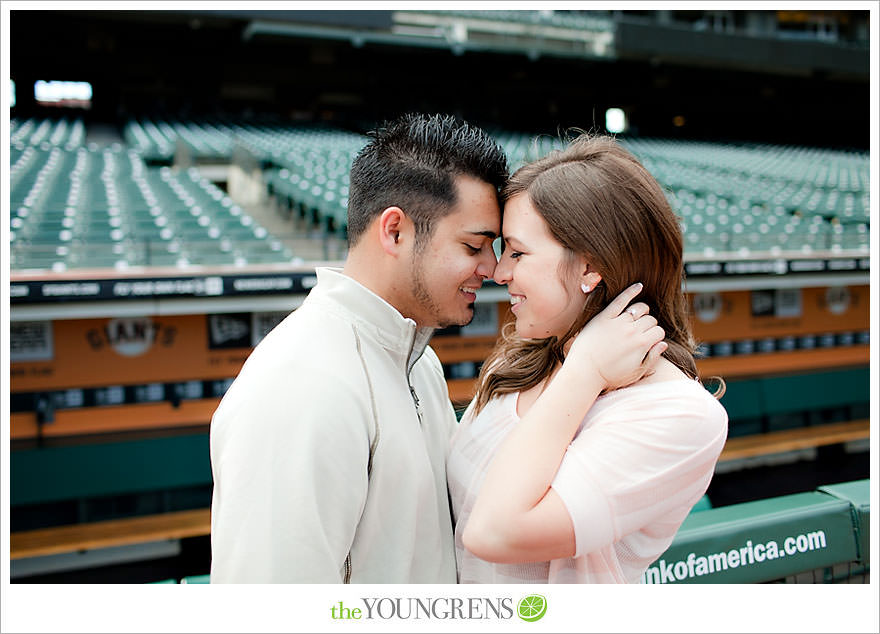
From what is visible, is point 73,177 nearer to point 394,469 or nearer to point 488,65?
point 394,469

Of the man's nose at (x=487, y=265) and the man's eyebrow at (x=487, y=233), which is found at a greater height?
the man's eyebrow at (x=487, y=233)

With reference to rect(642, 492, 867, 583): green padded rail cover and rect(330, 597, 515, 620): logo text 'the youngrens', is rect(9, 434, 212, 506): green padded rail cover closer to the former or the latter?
rect(642, 492, 867, 583): green padded rail cover

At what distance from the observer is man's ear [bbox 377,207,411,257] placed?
1223 millimetres

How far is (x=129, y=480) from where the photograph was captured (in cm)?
470

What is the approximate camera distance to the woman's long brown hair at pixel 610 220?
120cm

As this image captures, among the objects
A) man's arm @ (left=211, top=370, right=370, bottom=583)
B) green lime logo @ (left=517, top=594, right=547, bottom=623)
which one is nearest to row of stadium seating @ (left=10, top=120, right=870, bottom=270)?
man's arm @ (left=211, top=370, right=370, bottom=583)

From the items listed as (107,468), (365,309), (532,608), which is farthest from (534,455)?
(107,468)

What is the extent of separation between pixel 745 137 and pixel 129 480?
17.9 m

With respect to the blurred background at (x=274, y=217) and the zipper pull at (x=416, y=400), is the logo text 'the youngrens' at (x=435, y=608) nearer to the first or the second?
the zipper pull at (x=416, y=400)

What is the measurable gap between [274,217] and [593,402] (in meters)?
7.44

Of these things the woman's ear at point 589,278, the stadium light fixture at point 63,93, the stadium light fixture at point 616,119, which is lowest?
the woman's ear at point 589,278

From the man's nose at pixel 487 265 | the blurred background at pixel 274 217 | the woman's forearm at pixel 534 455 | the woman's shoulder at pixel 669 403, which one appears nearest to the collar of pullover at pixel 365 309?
the man's nose at pixel 487 265

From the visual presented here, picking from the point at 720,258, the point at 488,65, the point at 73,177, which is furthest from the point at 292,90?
the point at 720,258

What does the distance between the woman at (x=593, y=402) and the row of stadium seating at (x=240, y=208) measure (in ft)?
0.87
